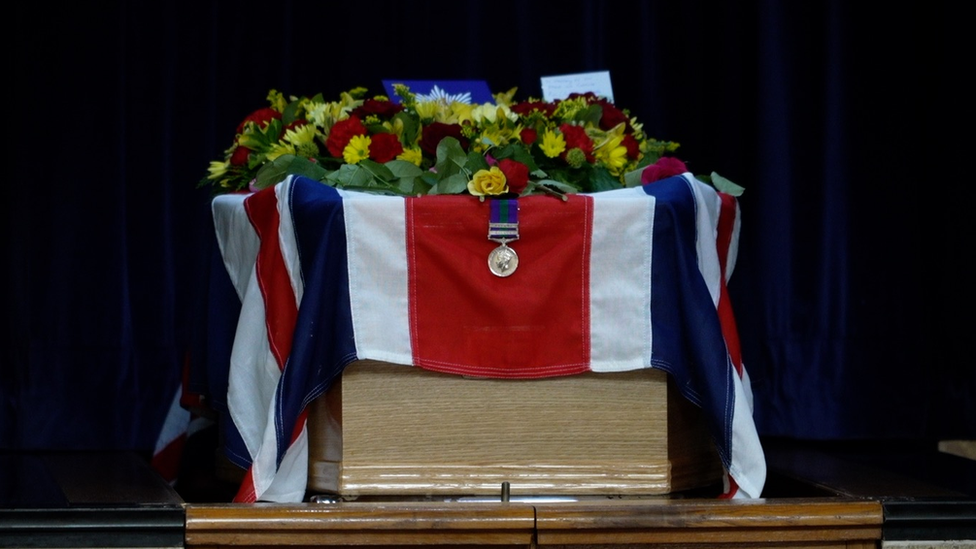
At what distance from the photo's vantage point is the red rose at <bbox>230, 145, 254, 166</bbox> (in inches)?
80.3

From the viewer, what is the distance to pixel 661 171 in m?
1.91

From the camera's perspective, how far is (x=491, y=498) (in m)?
1.76

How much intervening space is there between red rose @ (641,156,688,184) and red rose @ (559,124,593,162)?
0.32ft

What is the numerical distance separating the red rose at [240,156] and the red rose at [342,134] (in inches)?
7.9

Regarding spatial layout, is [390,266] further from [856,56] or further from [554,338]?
[856,56]

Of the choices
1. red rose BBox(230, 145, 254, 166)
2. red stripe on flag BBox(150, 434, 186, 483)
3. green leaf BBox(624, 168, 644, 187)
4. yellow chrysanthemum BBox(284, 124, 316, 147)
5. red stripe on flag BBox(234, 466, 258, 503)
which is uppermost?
yellow chrysanthemum BBox(284, 124, 316, 147)

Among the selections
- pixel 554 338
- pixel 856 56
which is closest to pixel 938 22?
pixel 856 56

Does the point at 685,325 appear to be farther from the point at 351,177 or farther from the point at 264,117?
the point at 264,117

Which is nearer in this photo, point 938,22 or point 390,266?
point 390,266

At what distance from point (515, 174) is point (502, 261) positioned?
0.13 m

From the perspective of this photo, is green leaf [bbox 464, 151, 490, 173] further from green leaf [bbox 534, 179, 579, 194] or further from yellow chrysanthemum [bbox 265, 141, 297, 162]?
yellow chrysanthemum [bbox 265, 141, 297, 162]

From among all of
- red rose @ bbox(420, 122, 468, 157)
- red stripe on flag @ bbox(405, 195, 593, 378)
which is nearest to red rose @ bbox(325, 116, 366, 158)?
red rose @ bbox(420, 122, 468, 157)

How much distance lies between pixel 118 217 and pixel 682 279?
1289mm

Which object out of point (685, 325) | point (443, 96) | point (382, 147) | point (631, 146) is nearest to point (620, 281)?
point (685, 325)
